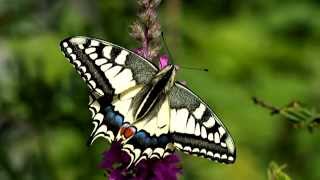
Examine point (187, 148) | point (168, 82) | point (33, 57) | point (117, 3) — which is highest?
point (117, 3)

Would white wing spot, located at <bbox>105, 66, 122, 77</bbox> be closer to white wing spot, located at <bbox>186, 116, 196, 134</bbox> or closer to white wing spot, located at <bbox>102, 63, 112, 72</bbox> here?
white wing spot, located at <bbox>102, 63, 112, 72</bbox>

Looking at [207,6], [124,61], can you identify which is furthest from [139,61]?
[207,6]

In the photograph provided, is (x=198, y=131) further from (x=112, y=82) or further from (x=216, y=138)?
(x=112, y=82)

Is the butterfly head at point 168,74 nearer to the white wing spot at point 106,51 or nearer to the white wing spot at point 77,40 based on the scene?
the white wing spot at point 106,51

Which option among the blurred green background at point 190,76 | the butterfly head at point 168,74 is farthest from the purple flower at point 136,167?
the blurred green background at point 190,76

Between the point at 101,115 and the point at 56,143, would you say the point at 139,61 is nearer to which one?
the point at 101,115

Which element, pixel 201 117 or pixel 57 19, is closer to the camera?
pixel 201 117

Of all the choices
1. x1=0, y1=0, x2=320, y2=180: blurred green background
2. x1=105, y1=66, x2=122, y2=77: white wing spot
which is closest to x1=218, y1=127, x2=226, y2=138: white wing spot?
x1=105, y1=66, x2=122, y2=77: white wing spot
